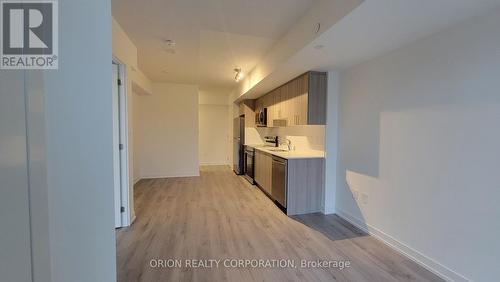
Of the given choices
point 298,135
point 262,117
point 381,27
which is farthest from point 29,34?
point 262,117

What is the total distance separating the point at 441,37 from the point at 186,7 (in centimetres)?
247

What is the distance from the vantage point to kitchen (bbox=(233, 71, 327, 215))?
373cm

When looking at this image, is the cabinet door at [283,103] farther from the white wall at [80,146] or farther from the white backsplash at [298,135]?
the white wall at [80,146]

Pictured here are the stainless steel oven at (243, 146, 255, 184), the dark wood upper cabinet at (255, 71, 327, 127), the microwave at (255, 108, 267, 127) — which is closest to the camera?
the dark wood upper cabinet at (255, 71, 327, 127)

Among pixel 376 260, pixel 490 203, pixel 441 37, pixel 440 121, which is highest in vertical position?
pixel 441 37

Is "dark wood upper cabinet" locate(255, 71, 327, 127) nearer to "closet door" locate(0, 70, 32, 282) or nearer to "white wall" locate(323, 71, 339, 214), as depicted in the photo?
"white wall" locate(323, 71, 339, 214)

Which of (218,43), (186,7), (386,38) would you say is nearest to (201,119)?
(218,43)

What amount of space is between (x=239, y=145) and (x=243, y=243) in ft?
14.1

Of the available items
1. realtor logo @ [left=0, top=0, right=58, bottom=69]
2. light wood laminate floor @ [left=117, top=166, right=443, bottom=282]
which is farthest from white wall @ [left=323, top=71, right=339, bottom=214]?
realtor logo @ [left=0, top=0, right=58, bottom=69]

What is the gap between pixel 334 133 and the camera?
381 centimetres

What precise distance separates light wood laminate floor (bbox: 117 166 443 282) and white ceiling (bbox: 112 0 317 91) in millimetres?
2541

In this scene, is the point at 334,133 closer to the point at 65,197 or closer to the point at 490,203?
the point at 490,203

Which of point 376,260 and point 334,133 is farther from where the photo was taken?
point 334,133

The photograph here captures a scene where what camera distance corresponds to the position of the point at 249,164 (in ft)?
20.4
